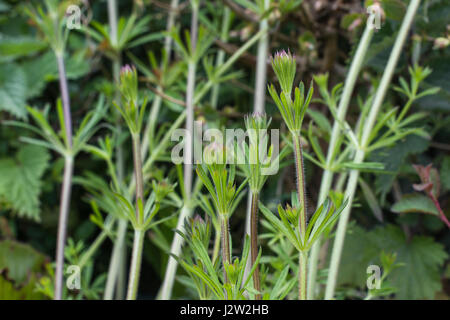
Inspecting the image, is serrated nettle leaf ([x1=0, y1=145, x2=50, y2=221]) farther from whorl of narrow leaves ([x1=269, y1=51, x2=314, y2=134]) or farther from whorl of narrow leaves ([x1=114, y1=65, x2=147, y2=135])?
whorl of narrow leaves ([x1=269, y1=51, x2=314, y2=134])

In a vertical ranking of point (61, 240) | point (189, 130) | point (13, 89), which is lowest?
point (61, 240)

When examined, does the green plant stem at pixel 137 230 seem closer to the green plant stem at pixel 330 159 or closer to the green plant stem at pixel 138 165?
the green plant stem at pixel 138 165

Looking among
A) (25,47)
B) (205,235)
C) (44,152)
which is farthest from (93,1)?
(205,235)

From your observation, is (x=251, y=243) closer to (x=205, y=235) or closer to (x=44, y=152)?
(x=205, y=235)

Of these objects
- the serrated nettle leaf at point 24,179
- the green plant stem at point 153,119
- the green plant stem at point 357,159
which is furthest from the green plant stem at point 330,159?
the serrated nettle leaf at point 24,179

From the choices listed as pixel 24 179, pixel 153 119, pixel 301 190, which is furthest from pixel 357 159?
pixel 24 179

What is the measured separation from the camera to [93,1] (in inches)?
36.0

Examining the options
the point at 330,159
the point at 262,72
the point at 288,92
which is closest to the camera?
the point at 288,92

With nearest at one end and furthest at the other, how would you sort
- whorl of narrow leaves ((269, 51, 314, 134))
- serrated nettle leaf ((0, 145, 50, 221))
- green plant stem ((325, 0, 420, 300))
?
whorl of narrow leaves ((269, 51, 314, 134)) < green plant stem ((325, 0, 420, 300)) < serrated nettle leaf ((0, 145, 50, 221))

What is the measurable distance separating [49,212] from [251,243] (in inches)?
24.7

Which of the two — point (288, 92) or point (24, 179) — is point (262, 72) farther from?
point (24, 179)

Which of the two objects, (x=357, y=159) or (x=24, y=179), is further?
(x=24, y=179)

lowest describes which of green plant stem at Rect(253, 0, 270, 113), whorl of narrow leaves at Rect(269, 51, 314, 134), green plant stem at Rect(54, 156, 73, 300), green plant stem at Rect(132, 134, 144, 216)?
green plant stem at Rect(54, 156, 73, 300)

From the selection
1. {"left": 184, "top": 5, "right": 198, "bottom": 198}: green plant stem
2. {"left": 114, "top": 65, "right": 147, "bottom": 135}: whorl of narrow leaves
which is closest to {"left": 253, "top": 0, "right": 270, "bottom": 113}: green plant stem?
{"left": 184, "top": 5, "right": 198, "bottom": 198}: green plant stem
